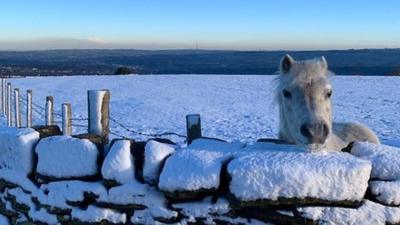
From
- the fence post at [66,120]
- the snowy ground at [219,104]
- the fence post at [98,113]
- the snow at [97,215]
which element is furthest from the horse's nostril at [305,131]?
the snowy ground at [219,104]

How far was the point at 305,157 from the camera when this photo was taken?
3.50 m

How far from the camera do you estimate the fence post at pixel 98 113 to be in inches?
210

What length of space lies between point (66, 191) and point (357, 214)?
2291mm

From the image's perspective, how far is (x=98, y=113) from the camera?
17.7 ft

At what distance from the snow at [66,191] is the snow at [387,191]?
1.99 m

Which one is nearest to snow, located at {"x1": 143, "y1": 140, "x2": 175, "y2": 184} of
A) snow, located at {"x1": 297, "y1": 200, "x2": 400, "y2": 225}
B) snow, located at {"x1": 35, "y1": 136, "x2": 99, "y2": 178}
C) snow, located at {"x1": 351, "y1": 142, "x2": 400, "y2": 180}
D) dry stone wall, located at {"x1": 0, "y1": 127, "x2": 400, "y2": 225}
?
dry stone wall, located at {"x1": 0, "y1": 127, "x2": 400, "y2": 225}

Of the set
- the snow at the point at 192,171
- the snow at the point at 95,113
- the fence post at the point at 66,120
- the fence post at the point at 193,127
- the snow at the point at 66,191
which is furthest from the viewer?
the fence post at the point at 66,120

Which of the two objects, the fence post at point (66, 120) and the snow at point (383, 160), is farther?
the fence post at point (66, 120)

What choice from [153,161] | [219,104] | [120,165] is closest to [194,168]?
[153,161]

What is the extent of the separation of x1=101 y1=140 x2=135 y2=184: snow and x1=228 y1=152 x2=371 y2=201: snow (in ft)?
2.84

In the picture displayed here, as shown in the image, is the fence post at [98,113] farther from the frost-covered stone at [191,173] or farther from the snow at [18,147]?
the frost-covered stone at [191,173]

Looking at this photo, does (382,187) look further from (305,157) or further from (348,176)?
(305,157)

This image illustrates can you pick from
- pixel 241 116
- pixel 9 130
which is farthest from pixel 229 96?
pixel 9 130

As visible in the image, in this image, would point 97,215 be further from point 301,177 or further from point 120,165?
point 301,177
